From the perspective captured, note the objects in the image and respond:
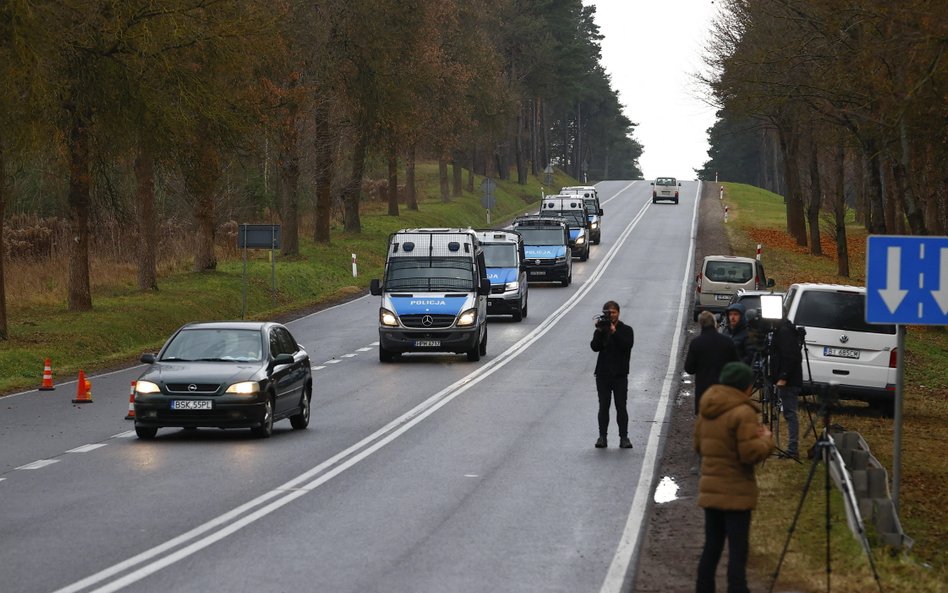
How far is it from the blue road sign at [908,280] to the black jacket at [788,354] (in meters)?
4.84

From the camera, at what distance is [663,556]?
1148 centimetres

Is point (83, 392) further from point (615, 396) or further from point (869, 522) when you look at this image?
point (869, 522)

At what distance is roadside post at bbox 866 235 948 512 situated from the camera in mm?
11695

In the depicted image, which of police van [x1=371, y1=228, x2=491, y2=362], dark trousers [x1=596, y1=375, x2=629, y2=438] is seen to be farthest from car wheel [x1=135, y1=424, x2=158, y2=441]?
police van [x1=371, y1=228, x2=491, y2=362]

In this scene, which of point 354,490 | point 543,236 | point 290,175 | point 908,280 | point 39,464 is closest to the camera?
point 908,280

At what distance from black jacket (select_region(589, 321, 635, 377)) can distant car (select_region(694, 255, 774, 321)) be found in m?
20.3

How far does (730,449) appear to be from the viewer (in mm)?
9266

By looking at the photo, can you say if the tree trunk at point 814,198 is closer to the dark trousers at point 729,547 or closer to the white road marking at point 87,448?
the white road marking at point 87,448

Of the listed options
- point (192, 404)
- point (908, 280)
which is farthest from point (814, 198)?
point (908, 280)

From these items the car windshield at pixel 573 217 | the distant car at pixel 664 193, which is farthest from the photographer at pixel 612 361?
the distant car at pixel 664 193

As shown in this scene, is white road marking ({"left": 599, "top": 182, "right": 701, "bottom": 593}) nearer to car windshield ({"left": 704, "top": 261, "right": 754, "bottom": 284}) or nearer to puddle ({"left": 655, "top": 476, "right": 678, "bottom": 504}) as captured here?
puddle ({"left": 655, "top": 476, "right": 678, "bottom": 504})

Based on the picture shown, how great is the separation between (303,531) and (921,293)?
18.0 feet

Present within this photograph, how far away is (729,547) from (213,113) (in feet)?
78.4

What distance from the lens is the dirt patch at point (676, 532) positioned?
10516mm
